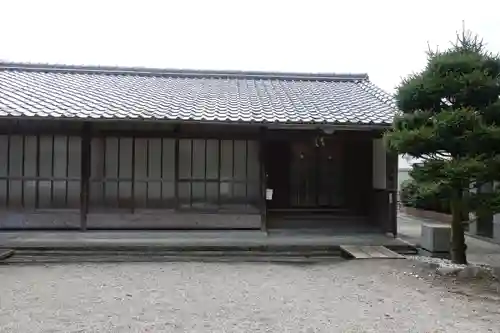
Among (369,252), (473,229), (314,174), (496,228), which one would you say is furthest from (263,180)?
(473,229)

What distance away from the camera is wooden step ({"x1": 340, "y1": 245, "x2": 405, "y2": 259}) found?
786cm

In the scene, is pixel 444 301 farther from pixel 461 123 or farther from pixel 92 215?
pixel 92 215

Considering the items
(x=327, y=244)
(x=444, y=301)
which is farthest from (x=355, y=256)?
(x=444, y=301)

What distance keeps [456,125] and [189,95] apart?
6.98m

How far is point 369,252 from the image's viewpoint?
26.8ft

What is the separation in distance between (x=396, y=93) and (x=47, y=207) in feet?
24.0

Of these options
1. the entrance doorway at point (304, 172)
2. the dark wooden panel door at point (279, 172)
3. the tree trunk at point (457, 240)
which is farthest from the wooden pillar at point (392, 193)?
the dark wooden panel door at point (279, 172)

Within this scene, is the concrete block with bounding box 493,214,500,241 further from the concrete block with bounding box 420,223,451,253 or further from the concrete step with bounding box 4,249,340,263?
the concrete step with bounding box 4,249,340,263

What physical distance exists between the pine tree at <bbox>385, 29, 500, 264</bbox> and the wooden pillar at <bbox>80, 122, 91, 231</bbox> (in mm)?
5952

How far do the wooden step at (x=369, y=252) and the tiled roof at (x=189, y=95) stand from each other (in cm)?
243

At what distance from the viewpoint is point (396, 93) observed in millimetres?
7391

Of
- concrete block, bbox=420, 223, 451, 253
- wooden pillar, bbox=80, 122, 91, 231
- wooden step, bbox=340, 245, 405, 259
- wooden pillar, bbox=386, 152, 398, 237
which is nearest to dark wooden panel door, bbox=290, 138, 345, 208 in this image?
wooden pillar, bbox=386, 152, 398, 237

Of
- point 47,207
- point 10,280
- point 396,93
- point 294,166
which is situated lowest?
point 10,280

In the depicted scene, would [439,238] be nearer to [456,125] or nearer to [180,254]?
[456,125]
